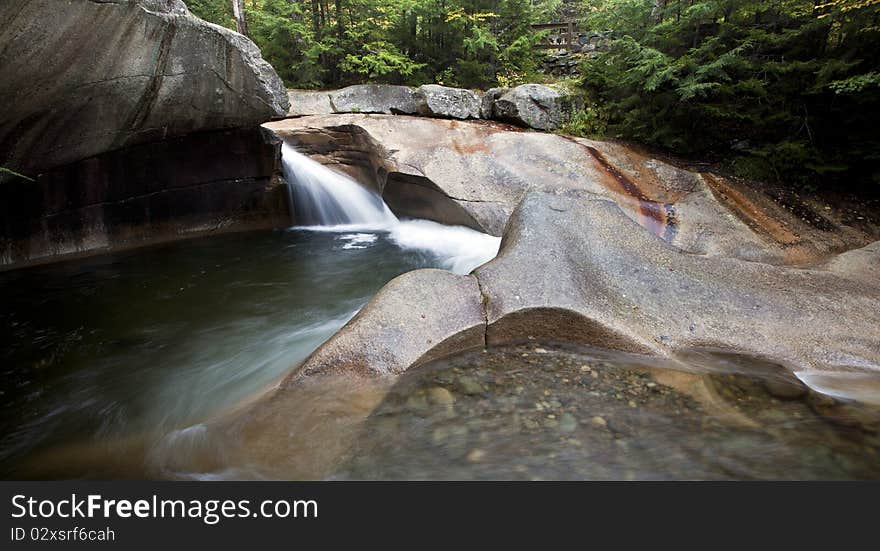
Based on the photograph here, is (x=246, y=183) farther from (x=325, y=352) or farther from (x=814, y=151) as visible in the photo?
(x=814, y=151)

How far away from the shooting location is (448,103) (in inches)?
432

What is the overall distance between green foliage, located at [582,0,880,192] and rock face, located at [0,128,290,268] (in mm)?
7374

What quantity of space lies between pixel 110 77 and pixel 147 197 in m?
2.55

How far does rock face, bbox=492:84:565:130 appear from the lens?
1041cm

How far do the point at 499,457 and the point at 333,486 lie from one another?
925 millimetres

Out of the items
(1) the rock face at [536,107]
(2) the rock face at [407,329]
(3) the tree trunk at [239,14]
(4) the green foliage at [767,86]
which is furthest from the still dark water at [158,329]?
(3) the tree trunk at [239,14]

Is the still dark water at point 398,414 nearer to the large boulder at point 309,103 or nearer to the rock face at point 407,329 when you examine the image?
the rock face at point 407,329

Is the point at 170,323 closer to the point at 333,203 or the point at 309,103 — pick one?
the point at 333,203

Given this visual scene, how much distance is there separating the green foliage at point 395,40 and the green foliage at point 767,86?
4.42 m

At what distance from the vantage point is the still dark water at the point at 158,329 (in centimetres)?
338

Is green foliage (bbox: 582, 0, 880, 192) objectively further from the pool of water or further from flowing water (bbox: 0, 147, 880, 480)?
flowing water (bbox: 0, 147, 880, 480)

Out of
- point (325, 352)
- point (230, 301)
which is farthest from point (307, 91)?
point (325, 352)

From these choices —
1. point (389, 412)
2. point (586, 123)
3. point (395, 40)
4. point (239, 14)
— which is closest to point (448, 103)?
point (586, 123)

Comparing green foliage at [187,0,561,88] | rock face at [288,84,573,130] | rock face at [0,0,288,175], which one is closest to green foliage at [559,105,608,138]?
rock face at [288,84,573,130]
